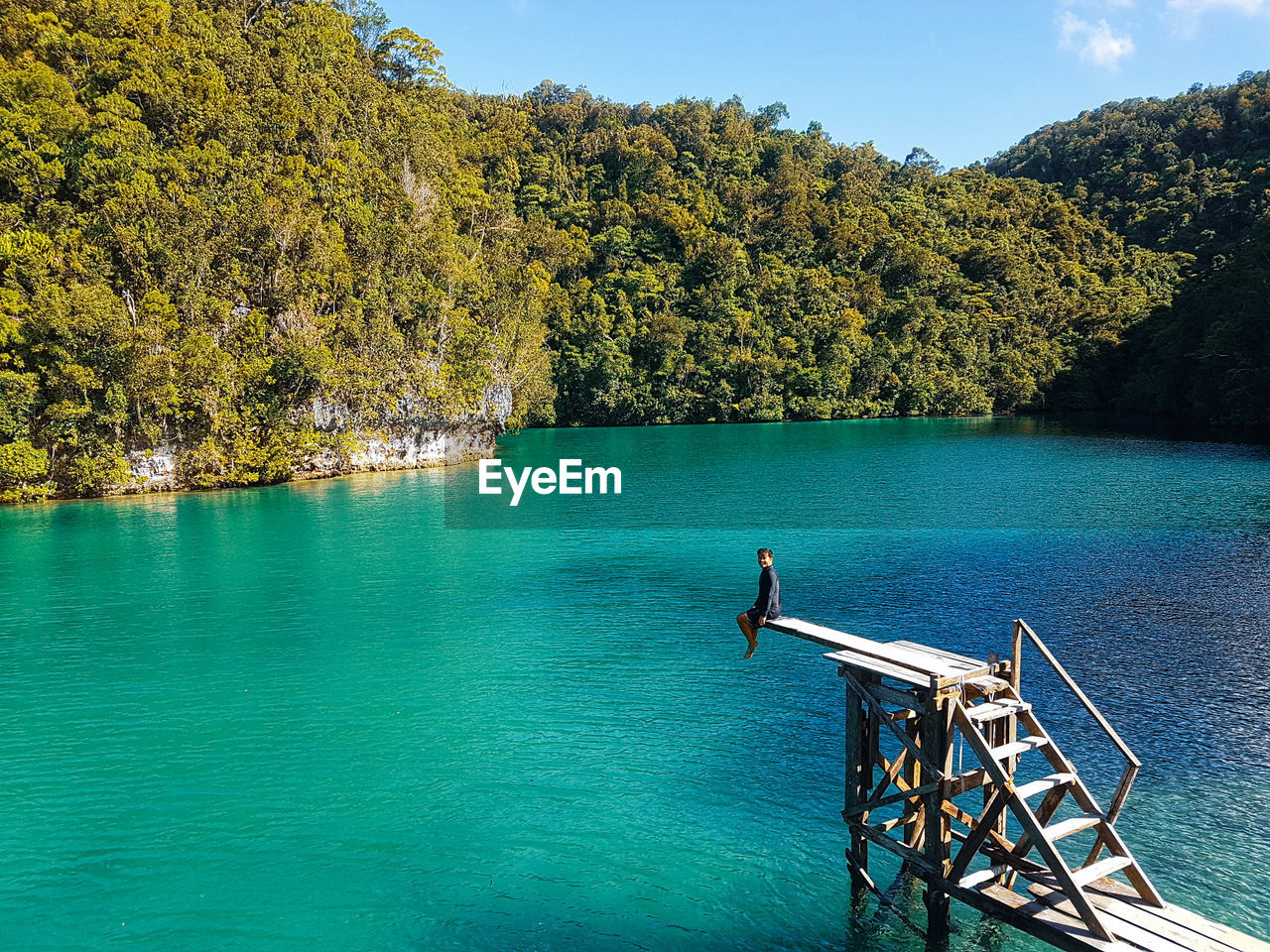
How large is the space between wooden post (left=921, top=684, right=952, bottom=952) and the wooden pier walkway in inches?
0.5

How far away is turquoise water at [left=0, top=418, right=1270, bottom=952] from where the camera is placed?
10203 millimetres

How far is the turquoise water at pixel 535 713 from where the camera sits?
10.2 meters

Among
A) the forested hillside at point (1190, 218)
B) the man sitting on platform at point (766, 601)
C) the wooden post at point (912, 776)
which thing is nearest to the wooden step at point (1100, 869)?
the wooden post at point (912, 776)

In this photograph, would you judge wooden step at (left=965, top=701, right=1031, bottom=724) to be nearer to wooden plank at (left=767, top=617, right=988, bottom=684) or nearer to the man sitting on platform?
wooden plank at (left=767, top=617, right=988, bottom=684)

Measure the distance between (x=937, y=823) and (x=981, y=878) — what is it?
0.69m

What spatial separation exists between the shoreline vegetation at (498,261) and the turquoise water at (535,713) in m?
11.3

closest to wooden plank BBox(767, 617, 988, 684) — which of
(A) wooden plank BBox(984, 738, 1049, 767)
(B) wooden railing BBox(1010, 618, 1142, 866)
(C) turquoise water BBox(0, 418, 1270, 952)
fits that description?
(B) wooden railing BBox(1010, 618, 1142, 866)

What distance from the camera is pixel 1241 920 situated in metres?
9.52

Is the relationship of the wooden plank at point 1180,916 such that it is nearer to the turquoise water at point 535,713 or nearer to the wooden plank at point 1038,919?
the wooden plank at point 1038,919

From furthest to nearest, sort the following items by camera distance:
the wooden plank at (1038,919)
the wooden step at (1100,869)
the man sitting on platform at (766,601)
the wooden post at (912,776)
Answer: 1. the man sitting on platform at (766,601)
2. the wooden post at (912,776)
3. the wooden step at (1100,869)
4. the wooden plank at (1038,919)

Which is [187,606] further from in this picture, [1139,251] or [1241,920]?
[1139,251]

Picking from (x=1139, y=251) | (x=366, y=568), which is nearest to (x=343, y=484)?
(x=366, y=568)

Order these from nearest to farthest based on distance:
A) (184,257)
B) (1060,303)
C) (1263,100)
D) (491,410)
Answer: (184,257) < (491,410) < (1060,303) < (1263,100)

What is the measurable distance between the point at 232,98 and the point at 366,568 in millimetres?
37404
